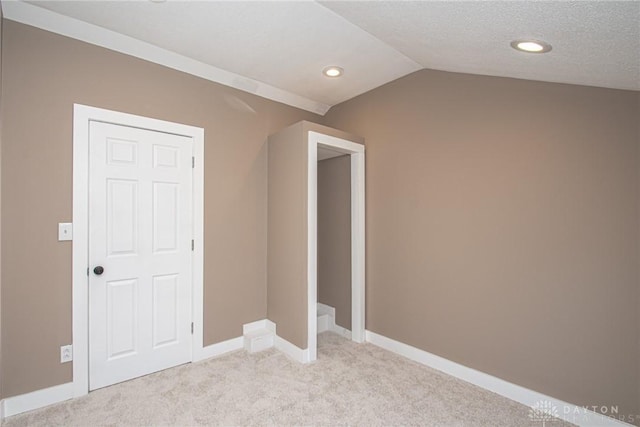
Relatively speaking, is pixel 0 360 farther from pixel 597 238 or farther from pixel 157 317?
pixel 597 238

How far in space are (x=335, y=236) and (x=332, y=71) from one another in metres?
1.78

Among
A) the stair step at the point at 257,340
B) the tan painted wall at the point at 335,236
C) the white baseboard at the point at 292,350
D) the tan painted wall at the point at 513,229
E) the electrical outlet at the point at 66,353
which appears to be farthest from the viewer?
the tan painted wall at the point at 335,236

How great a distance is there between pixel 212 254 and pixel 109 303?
881 mm

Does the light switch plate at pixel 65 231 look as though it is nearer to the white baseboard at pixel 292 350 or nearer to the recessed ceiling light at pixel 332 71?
the white baseboard at pixel 292 350

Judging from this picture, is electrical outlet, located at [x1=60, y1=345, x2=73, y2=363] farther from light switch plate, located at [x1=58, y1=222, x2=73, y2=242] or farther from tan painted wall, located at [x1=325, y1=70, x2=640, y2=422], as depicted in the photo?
tan painted wall, located at [x1=325, y1=70, x2=640, y2=422]

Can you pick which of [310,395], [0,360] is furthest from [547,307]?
[0,360]

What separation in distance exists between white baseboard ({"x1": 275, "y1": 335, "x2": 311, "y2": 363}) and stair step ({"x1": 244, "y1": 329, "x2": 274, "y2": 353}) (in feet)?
0.27

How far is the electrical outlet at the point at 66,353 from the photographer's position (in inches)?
87.9

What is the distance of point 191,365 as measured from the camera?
2789mm

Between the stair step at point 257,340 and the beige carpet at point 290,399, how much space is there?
198 mm

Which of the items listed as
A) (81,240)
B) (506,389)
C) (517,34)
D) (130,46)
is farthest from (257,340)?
(517,34)

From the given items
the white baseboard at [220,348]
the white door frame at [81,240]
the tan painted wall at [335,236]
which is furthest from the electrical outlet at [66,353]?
the tan painted wall at [335,236]

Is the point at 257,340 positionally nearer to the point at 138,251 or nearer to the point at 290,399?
the point at 290,399

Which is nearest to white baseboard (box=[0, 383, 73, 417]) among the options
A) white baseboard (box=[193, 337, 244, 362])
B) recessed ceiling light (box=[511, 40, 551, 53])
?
white baseboard (box=[193, 337, 244, 362])
